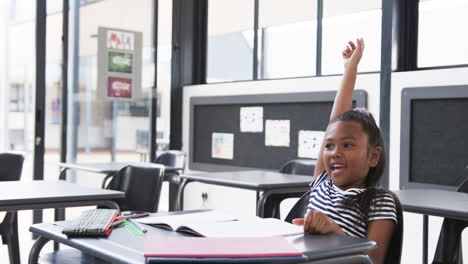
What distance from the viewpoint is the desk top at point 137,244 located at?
106 centimetres

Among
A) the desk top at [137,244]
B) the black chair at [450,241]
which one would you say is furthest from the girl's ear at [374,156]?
the black chair at [450,241]

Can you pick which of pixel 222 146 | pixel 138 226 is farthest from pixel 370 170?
pixel 222 146

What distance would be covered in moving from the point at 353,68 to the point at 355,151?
1.48ft

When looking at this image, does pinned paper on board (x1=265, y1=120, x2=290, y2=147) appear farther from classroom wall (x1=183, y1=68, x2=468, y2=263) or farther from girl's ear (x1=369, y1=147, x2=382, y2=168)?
girl's ear (x1=369, y1=147, x2=382, y2=168)

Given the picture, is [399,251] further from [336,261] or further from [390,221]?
[336,261]

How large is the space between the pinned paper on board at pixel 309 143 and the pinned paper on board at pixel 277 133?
15 cm

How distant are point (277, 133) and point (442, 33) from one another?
159 centimetres

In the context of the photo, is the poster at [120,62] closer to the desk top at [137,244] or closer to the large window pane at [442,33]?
the large window pane at [442,33]

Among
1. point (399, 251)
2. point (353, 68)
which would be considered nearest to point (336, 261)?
point (399, 251)

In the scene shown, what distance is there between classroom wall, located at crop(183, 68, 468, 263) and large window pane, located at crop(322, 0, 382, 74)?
20cm

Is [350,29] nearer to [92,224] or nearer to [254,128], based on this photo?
[254,128]

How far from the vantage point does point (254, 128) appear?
4867 millimetres

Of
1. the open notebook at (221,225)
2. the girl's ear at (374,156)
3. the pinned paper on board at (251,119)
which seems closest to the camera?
the open notebook at (221,225)

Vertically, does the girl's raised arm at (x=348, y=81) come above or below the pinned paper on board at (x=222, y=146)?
above
